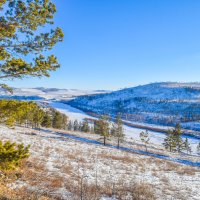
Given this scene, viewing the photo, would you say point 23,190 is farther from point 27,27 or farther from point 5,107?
point 27,27

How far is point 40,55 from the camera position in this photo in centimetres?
978

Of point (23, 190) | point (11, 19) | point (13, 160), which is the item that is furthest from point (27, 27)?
point (23, 190)

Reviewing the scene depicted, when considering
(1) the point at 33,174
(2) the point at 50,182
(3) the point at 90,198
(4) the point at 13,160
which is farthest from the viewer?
(1) the point at 33,174

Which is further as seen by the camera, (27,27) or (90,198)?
(90,198)

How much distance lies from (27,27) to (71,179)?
1188 centimetres

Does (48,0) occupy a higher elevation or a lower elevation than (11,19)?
higher

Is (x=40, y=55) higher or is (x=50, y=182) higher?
(x=40, y=55)

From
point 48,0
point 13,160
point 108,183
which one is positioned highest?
point 48,0

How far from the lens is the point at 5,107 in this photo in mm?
9367

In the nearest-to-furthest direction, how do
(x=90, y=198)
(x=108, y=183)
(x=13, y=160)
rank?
1. (x=13, y=160)
2. (x=90, y=198)
3. (x=108, y=183)

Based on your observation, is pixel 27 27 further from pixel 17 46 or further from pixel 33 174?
pixel 33 174

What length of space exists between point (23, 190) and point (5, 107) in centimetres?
545

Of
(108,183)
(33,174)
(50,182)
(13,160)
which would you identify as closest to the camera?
(13,160)

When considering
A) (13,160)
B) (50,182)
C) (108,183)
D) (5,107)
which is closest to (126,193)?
(108,183)
